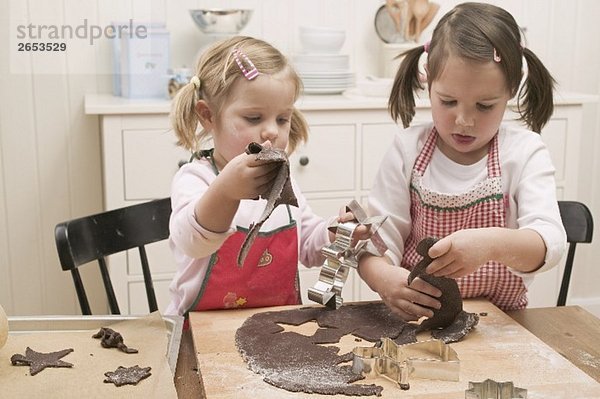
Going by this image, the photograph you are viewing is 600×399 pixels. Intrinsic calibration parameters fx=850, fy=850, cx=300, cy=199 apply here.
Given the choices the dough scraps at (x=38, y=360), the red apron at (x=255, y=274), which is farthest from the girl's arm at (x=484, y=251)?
the dough scraps at (x=38, y=360)

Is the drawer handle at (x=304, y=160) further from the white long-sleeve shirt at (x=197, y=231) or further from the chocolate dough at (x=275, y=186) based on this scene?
the chocolate dough at (x=275, y=186)

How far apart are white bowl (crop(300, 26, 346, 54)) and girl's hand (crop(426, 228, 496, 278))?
1674mm

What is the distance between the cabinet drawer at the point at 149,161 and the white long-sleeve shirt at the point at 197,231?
3.42 feet

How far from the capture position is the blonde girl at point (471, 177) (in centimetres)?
136

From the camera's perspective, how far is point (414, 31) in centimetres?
304

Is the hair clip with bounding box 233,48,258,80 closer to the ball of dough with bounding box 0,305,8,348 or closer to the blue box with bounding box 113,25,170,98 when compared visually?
the ball of dough with bounding box 0,305,8,348

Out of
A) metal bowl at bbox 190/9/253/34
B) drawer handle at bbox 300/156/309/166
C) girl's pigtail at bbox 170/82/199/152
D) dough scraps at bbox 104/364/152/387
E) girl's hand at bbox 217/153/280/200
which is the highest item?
metal bowl at bbox 190/9/253/34

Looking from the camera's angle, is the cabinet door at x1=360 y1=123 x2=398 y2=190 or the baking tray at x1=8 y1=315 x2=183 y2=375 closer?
the baking tray at x1=8 y1=315 x2=183 y2=375

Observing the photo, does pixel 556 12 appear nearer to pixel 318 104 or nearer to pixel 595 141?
pixel 595 141

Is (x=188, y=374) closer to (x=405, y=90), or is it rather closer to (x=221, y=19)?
(x=405, y=90)

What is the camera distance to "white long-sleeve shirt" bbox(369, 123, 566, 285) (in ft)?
4.89

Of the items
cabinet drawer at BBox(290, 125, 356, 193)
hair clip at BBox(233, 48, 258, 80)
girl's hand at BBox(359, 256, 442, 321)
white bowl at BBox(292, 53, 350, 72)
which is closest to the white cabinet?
cabinet drawer at BBox(290, 125, 356, 193)

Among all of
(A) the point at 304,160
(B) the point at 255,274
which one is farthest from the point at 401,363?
(A) the point at 304,160

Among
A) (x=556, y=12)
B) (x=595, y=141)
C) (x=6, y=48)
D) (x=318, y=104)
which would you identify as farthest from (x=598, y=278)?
(x=6, y=48)
